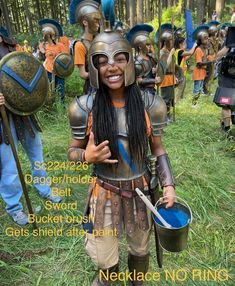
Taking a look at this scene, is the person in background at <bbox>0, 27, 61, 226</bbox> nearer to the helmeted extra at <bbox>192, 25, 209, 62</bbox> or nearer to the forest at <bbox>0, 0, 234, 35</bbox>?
the helmeted extra at <bbox>192, 25, 209, 62</bbox>

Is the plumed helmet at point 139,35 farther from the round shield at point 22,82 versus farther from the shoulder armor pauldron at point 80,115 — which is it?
the shoulder armor pauldron at point 80,115

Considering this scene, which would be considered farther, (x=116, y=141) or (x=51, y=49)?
(x=51, y=49)

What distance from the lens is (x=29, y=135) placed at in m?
2.77

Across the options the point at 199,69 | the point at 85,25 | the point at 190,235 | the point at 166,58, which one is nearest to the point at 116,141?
the point at 190,235

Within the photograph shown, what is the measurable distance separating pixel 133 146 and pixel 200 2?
535 inches

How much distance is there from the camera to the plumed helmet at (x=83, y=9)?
327 centimetres

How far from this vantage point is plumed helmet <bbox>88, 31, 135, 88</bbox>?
153 centimetres

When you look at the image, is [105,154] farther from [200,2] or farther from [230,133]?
[200,2]

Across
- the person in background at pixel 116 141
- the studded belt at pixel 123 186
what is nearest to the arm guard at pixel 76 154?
the person in background at pixel 116 141

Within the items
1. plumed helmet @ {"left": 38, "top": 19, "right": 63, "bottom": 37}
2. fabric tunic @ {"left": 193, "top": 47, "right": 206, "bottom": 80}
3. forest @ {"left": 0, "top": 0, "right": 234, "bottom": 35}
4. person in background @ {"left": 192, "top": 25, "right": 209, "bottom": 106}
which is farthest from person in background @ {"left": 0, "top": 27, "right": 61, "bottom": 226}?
forest @ {"left": 0, "top": 0, "right": 234, "bottom": 35}

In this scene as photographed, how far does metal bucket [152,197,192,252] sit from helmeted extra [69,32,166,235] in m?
0.15

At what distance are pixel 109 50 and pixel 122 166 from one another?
2.06 ft

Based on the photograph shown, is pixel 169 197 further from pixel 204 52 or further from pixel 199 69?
pixel 204 52

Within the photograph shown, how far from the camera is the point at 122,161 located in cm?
168
